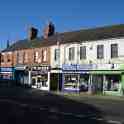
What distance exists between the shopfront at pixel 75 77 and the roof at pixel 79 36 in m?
2.99

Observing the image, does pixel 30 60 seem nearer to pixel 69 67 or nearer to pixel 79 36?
pixel 69 67

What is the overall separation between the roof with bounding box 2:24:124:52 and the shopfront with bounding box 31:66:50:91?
2990 mm

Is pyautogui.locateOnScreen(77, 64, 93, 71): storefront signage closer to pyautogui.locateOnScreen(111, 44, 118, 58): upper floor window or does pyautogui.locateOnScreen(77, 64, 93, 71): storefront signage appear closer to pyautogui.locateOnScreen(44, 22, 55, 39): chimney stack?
pyautogui.locateOnScreen(111, 44, 118, 58): upper floor window

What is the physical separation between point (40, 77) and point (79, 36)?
7.68m

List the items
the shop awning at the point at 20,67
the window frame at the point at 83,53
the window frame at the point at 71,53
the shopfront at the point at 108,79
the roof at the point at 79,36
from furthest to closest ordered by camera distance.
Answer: the shop awning at the point at 20,67 → the window frame at the point at 71,53 → the window frame at the point at 83,53 → the roof at the point at 79,36 → the shopfront at the point at 108,79

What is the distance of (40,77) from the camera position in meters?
43.4

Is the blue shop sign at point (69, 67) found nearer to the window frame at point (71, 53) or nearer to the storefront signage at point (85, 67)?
the storefront signage at point (85, 67)

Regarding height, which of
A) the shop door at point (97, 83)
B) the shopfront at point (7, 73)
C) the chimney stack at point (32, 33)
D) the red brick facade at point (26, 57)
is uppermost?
the chimney stack at point (32, 33)

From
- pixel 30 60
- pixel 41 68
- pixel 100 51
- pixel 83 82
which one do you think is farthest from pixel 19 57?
pixel 100 51

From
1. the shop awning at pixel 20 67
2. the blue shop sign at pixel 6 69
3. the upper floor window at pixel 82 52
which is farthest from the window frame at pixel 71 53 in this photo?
the blue shop sign at pixel 6 69

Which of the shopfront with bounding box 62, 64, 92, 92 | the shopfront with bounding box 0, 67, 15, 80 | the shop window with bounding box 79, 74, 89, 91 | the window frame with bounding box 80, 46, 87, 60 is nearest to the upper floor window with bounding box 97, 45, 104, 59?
the shopfront with bounding box 62, 64, 92, 92

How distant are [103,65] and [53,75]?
28.1 ft

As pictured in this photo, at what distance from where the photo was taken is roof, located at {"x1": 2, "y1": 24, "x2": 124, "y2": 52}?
35.8 metres

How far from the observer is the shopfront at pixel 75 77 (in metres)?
37.3
